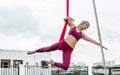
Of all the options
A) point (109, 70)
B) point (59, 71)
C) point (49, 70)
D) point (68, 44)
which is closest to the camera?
point (68, 44)

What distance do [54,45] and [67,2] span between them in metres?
0.47

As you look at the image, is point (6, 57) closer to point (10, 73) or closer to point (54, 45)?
point (10, 73)

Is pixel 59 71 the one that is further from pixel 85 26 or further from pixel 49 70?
pixel 85 26

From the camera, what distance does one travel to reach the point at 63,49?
14.3 ft

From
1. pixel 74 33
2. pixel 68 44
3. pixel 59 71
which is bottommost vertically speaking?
pixel 59 71

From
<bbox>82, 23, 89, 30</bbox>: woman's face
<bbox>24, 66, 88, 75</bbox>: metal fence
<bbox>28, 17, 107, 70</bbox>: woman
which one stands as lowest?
<bbox>24, 66, 88, 75</bbox>: metal fence

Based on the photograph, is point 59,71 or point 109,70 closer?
point 109,70

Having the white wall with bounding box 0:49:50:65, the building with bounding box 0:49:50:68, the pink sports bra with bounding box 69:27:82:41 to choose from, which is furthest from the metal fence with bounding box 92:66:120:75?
the white wall with bounding box 0:49:50:65

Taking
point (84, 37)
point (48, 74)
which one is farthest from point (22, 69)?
point (84, 37)

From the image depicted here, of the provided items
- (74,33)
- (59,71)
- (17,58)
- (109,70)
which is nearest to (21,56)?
(17,58)

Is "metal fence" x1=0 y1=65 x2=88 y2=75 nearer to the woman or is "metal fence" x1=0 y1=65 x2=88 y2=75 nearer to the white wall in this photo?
the woman

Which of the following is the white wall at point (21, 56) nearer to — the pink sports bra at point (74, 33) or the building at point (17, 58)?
the building at point (17, 58)

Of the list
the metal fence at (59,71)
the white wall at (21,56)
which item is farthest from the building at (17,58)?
the metal fence at (59,71)

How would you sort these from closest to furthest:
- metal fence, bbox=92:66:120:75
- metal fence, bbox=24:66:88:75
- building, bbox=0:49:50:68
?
metal fence, bbox=92:66:120:75 < metal fence, bbox=24:66:88:75 < building, bbox=0:49:50:68
